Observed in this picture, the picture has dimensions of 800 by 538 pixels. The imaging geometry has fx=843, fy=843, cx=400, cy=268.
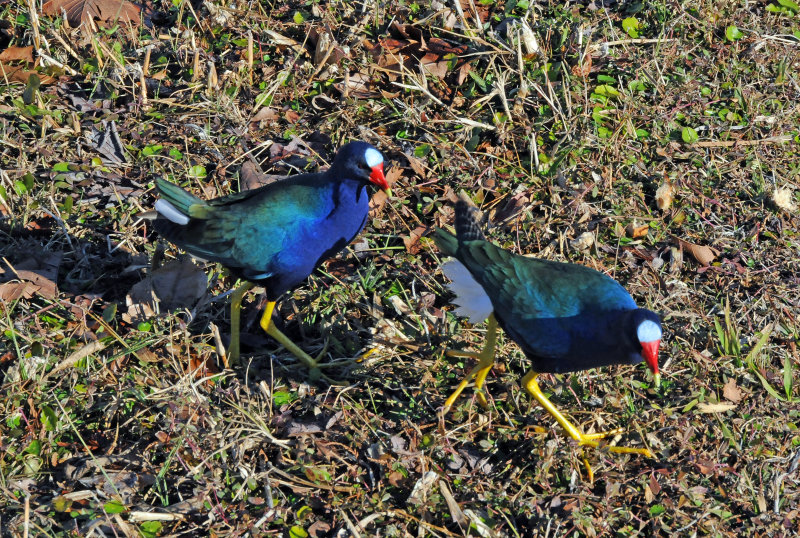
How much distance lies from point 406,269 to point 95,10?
9.23ft

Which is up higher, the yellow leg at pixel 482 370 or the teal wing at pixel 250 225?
the teal wing at pixel 250 225

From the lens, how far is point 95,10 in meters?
5.46

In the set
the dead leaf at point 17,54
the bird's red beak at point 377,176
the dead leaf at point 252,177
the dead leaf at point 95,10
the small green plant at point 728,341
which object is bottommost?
the small green plant at point 728,341

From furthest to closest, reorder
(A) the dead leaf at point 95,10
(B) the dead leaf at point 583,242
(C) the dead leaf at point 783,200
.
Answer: (A) the dead leaf at point 95,10 < (C) the dead leaf at point 783,200 < (B) the dead leaf at point 583,242

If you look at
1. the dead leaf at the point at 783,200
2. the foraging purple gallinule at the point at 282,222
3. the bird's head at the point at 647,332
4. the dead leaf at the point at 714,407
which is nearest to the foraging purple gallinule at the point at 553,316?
the bird's head at the point at 647,332

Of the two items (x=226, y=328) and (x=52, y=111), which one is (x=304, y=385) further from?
(x=52, y=111)

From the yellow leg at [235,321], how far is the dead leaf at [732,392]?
2286 millimetres

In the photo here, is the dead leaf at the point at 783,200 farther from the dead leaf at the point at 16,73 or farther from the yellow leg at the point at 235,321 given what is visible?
the dead leaf at the point at 16,73

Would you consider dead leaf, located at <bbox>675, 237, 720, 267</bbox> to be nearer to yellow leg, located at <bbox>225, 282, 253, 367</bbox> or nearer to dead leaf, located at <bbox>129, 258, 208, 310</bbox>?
yellow leg, located at <bbox>225, 282, 253, 367</bbox>

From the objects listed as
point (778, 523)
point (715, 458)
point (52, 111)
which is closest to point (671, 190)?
point (715, 458)

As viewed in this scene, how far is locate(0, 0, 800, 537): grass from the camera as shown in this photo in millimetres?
3486

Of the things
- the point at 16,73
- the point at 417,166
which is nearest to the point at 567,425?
the point at 417,166

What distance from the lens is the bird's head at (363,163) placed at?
12.4 ft

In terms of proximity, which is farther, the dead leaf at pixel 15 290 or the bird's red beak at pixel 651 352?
the dead leaf at pixel 15 290
